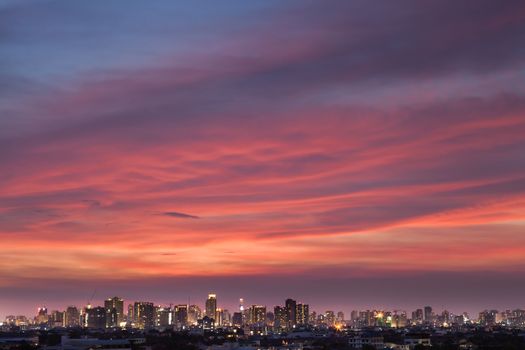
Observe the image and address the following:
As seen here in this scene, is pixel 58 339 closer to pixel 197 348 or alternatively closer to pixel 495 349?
pixel 197 348

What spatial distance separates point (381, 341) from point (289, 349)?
18128 mm

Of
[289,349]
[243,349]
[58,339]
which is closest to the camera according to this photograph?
[243,349]

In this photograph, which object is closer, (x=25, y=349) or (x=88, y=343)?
(x=25, y=349)

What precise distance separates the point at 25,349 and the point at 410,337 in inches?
2554

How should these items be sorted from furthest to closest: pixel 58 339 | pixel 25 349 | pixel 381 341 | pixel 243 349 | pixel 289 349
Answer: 1. pixel 58 339
2. pixel 381 341
3. pixel 289 349
4. pixel 243 349
5. pixel 25 349

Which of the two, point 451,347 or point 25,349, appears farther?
point 451,347

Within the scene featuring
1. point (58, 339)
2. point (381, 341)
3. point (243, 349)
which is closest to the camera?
point (243, 349)

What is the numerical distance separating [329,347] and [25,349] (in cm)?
5046

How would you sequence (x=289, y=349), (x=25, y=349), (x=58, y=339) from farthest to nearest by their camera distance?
(x=58, y=339) < (x=289, y=349) < (x=25, y=349)

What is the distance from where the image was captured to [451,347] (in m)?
136

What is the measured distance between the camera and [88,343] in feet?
475

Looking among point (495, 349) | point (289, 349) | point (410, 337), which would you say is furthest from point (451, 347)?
point (289, 349)

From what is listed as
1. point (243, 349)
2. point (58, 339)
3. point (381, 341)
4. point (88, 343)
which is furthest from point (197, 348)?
point (58, 339)

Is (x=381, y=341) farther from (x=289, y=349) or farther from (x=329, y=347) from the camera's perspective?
(x=289, y=349)
